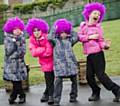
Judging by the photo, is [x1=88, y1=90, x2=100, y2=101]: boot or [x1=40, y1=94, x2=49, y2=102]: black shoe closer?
[x1=88, y1=90, x2=100, y2=101]: boot

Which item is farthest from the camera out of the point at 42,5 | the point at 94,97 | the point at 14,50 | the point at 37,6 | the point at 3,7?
the point at 3,7

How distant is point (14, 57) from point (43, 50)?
0.56 metres

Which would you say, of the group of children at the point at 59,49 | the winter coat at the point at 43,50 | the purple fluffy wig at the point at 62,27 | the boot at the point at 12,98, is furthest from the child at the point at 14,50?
the purple fluffy wig at the point at 62,27

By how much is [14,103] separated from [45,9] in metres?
41.4

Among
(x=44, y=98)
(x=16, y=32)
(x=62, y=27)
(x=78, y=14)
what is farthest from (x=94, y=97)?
(x=78, y=14)

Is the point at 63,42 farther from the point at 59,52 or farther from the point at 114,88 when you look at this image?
A: the point at 114,88

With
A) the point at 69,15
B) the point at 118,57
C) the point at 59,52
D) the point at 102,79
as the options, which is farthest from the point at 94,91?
the point at 69,15

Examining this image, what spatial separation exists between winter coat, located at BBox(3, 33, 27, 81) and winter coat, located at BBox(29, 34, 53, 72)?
240 mm

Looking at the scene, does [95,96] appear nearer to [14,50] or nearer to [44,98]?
[44,98]

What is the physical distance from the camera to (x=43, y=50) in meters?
8.79

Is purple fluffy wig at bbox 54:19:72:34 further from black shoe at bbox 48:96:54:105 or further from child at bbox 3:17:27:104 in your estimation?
black shoe at bbox 48:96:54:105

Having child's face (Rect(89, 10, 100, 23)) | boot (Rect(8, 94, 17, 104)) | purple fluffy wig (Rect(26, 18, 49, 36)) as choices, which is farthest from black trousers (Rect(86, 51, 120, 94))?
boot (Rect(8, 94, 17, 104))

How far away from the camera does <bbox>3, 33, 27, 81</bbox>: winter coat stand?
895cm

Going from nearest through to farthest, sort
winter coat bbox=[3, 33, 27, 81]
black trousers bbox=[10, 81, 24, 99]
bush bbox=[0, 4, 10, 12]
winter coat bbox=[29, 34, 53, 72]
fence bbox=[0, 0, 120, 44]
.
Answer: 1. winter coat bbox=[29, 34, 53, 72]
2. winter coat bbox=[3, 33, 27, 81]
3. black trousers bbox=[10, 81, 24, 99]
4. fence bbox=[0, 0, 120, 44]
5. bush bbox=[0, 4, 10, 12]
